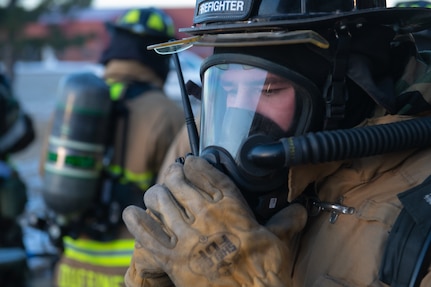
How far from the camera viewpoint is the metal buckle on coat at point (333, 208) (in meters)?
1.72

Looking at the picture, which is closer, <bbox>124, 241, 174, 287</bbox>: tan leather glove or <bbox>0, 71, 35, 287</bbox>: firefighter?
<bbox>124, 241, 174, 287</bbox>: tan leather glove

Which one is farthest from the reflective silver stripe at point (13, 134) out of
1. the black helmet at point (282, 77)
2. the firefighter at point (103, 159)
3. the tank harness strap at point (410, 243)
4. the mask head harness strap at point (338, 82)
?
the tank harness strap at point (410, 243)

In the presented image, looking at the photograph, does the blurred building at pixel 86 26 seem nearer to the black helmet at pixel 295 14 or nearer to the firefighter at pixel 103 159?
the firefighter at pixel 103 159

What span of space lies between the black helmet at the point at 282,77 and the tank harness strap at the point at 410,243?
296 millimetres

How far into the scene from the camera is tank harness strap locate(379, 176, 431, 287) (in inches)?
58.3

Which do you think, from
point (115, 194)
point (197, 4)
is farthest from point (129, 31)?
point (197, 4)

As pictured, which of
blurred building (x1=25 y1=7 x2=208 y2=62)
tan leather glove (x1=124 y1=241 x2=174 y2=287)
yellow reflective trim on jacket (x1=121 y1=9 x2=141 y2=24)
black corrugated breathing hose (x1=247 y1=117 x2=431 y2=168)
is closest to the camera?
black corrugated breathing hose (x1=247 y1=117 x2=431 y2=168)

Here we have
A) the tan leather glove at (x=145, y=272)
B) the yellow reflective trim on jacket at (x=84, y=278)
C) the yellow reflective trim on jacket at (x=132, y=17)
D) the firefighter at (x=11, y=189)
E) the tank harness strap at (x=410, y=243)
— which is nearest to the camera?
the tank harness strap at (x=410, y=243)

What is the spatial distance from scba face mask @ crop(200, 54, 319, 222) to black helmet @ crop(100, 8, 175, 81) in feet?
8.54

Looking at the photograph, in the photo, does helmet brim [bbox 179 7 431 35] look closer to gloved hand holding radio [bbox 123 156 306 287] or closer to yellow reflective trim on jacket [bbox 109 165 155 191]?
gloved hand holding radio [bbox 123 156 306 287]

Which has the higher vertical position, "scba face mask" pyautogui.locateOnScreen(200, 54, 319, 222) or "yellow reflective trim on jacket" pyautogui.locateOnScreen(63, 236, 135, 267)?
"scba face mask" pyautogui.locateOnScreen(200, 54, 319, 222)

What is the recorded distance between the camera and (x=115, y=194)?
3.89m

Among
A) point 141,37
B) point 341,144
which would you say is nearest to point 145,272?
point 341,144

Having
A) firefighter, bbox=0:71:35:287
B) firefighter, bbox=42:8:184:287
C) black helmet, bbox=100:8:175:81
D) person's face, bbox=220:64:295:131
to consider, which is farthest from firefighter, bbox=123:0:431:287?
firefighter, bbox=0:71:35:287
